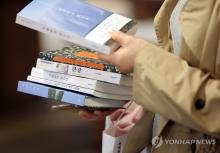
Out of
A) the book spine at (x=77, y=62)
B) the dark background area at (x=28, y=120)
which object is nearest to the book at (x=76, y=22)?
the book spine at (x=77, y=62)

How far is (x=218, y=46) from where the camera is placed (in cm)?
74

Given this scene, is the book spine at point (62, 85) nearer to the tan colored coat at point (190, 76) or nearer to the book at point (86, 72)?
the book at point (86, 72)

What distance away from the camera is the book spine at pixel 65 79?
0.95 m

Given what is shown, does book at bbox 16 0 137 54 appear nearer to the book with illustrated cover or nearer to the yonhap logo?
the book with illustrated cover

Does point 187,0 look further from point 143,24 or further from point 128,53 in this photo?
point 143,24

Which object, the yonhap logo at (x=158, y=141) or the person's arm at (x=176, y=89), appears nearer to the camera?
the person's arm at (x=176, y=89)

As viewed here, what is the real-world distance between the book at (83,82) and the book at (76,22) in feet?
0.50

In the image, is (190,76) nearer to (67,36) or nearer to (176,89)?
(176,89)

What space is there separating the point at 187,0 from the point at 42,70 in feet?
1.42

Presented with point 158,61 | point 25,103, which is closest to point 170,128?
point 158,61

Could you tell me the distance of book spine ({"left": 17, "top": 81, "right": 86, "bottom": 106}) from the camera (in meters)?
0.95

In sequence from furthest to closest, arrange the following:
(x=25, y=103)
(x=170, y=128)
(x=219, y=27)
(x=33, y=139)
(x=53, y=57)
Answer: (x=25, y=103) → (x=33, y=139) → (x=53, y=57) → (x=170, y=128) → (x=219, y=27)

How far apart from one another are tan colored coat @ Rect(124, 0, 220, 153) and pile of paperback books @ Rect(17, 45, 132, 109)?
0.56ft

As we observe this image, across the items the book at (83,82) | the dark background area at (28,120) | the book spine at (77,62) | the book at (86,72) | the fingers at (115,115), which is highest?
the book spine at (77,62)
